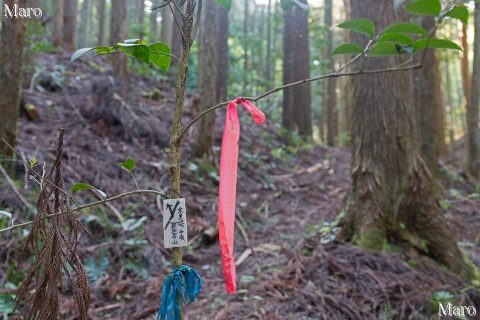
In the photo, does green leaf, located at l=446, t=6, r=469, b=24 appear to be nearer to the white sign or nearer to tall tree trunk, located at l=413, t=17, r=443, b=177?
the white sign

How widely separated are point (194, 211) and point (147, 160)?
1.18 metres

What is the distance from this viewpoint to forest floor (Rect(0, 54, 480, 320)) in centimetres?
258

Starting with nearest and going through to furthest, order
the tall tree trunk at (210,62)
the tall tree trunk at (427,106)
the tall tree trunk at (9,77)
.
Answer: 1. the tall tree trunk at (9,77)
2. the tall tree trunk at (210,62)
3. the tall tree trunk at (427,106)

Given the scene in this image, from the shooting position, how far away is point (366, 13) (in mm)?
3529

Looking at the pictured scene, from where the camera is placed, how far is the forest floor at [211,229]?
2.58m

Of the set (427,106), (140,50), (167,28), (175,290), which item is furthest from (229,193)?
(167,28)

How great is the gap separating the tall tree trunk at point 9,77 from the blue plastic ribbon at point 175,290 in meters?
2.99

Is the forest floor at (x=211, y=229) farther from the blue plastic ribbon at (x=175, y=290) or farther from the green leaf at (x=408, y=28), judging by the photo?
the green leaf at (x=408, y=28)

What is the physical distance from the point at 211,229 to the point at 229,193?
3.09 metres

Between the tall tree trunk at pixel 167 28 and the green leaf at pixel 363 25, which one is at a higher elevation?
the tall tree trunk at pixel 167 28

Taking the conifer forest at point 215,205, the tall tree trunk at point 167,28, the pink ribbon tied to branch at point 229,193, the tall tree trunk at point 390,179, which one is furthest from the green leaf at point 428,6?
the tall tree trunk at point 167,28

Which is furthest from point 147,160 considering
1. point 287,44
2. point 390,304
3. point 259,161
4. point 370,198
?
point 287,44

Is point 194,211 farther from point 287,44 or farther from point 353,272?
point 287,44

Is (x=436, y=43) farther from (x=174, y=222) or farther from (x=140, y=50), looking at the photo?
(x=174, y=222)
